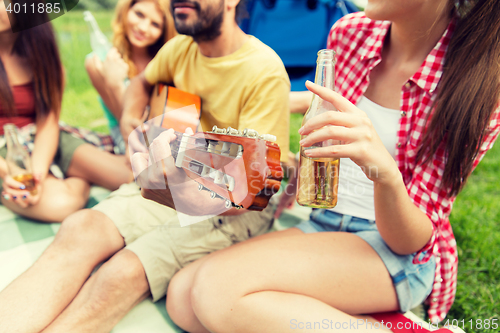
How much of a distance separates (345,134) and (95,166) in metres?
1.32

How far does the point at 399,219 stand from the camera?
2.51 feet

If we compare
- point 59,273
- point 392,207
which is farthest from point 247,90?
point 59,273

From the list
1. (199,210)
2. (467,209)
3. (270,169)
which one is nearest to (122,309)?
(199,210)

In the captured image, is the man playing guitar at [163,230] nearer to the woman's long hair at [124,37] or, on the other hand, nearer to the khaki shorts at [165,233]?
the khaki shorts at [165,233]

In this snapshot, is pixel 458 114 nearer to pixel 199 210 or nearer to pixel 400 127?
pixel 400 127

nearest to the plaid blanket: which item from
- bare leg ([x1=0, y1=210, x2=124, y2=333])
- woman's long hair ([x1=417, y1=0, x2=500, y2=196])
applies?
bare leg ([x1=0, y1=210, x2=124, y2=333])

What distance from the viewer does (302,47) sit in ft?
4.04

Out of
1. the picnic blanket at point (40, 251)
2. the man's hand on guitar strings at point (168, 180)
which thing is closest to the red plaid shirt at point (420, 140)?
the picnic blanket at point (40, 251)

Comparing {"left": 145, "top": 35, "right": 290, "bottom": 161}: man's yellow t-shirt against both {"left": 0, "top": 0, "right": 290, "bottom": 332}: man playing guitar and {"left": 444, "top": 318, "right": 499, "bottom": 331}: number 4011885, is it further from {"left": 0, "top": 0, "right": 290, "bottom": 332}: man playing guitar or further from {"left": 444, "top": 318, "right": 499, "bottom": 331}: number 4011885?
{"left": 444, "top": 318, "right": 499, "bottom": 331}: number 4011885

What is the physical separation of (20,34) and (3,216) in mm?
748

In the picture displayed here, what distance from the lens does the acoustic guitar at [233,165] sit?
586mm

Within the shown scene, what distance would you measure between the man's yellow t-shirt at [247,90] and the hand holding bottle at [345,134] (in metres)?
0.32

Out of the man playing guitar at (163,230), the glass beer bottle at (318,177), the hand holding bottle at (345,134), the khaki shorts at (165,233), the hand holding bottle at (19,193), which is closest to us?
the hand holding bottle at (345,134)

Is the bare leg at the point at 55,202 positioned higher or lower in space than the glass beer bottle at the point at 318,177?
lower
